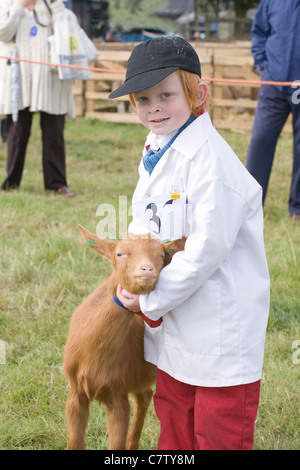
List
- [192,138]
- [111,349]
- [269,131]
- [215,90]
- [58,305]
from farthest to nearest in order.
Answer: [215,90]
[269,131]
[58,305]
[111,349]
[192,138]

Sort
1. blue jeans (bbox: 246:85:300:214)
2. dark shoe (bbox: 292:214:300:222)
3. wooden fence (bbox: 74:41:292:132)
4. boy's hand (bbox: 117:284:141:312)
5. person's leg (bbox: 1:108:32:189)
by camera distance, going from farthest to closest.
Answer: wooden fence (bbox: 74:41:292:132), person's leg (bbox: 1:108:32:189), dark shoe (bbox: 292:214:300:222), blue jeans (bbox: 246:85:300:214), boy's hand (bbox: 117:284:141:312)

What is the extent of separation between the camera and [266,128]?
539 cm

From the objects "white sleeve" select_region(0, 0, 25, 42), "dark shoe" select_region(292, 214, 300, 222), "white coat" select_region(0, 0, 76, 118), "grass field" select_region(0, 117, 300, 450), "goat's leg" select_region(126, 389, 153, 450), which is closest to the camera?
"goat's leg" select_region(126, 389, 153, 450)

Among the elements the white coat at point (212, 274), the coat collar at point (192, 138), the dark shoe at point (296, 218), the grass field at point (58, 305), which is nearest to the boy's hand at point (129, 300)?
the white coat at point (212, 274)

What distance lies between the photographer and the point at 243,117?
36.6ft

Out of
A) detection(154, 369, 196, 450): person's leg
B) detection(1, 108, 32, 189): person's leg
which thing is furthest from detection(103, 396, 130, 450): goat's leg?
detection(1, 108, 32, 189): person's leg

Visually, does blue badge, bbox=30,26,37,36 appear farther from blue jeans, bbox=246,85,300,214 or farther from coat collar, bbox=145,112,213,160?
→ coat collar, bbox=145,112,213,160

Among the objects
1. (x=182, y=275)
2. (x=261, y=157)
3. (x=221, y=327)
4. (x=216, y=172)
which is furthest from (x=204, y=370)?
(x=261, y=157)

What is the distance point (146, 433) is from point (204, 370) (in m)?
0.76

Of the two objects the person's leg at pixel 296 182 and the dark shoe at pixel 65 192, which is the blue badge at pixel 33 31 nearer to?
the dark shoe at pixel 65 192

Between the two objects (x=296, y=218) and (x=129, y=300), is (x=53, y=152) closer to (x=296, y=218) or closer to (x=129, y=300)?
(x=296, y=218)

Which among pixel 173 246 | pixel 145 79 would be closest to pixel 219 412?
pixel 173 246

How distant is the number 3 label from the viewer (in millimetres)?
1996

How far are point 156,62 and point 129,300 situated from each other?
745 mm
